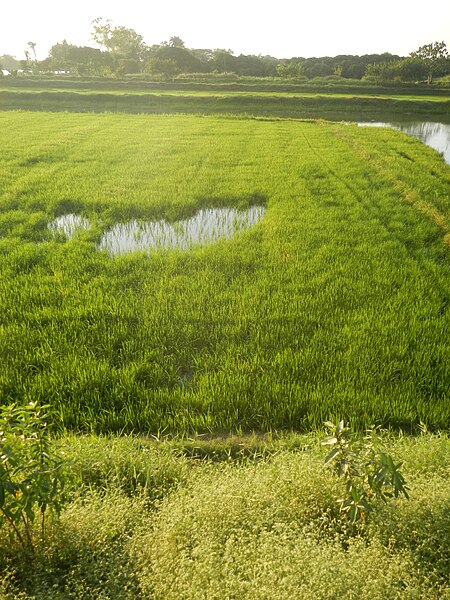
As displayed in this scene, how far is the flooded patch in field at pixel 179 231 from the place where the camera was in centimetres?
579

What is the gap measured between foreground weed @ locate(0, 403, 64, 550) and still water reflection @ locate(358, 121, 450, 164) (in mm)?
13100

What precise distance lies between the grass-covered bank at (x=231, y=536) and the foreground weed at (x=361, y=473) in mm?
120

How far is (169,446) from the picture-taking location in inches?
102

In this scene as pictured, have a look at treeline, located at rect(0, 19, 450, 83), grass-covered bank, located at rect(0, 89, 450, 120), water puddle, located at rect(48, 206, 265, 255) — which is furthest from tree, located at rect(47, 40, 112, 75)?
water puddle, located at rect(48, 206, 265, 255)

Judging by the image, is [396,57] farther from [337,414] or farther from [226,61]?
[337,414]

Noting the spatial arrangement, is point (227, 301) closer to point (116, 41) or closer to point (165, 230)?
point (165, 230)

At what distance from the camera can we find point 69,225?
6.38 meters

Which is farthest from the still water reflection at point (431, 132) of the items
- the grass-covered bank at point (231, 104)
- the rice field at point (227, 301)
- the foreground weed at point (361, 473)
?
the foreground weed at point (361, 473)

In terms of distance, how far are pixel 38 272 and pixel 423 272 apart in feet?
13.8

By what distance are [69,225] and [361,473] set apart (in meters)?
5.55

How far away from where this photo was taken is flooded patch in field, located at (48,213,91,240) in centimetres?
604

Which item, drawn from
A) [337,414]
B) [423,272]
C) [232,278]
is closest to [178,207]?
[232,278]

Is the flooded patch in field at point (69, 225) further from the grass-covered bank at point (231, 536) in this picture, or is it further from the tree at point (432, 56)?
the tree at point (432, 56)

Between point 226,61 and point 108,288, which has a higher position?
point 226,61
